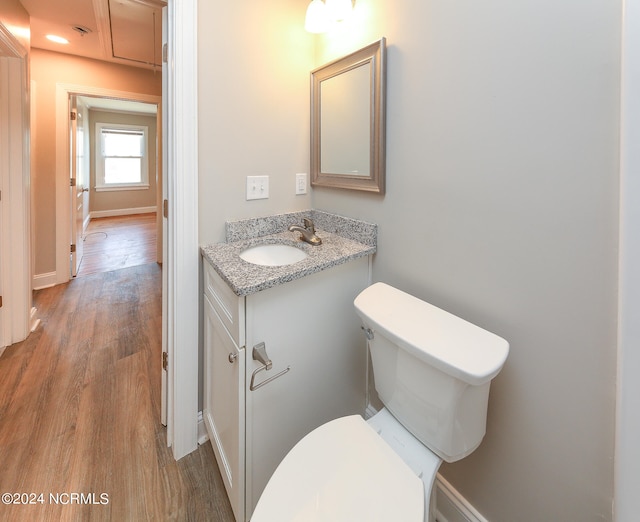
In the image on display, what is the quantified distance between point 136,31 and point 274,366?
2.90 meters

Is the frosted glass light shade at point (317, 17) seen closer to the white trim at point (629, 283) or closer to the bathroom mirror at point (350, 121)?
the bathroom mirror at point (350, 121)

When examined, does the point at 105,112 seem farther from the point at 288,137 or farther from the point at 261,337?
the point at 261,337

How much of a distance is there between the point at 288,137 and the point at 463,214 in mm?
947

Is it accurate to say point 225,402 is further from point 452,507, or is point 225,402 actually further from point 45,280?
point 45,280

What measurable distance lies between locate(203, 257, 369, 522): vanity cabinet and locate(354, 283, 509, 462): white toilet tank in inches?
10.0

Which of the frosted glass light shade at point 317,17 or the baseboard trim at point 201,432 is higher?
the frosted glass light shade at point 317,17

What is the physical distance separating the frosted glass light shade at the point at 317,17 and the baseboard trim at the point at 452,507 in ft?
6.01

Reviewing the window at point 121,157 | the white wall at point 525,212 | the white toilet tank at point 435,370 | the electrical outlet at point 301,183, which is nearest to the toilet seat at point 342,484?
the white toilet tank at point 435,370

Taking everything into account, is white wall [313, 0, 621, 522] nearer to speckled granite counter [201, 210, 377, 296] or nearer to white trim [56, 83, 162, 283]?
speckled granite counter [201, 210, 377, 296]

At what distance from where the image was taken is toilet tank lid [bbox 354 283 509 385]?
765 mm

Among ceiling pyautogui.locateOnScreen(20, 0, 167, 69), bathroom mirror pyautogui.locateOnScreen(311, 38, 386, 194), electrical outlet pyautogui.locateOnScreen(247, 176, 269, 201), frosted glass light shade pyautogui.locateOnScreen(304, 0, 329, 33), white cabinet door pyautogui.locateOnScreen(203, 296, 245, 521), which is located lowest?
white cabinet door pyautogui.locateOnScreen(203, 296, 245, 521)

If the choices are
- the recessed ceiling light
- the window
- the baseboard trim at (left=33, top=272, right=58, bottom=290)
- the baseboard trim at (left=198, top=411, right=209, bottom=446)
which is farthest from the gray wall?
the window

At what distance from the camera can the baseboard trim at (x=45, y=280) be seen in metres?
3.15

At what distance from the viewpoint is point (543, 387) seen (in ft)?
2.87
